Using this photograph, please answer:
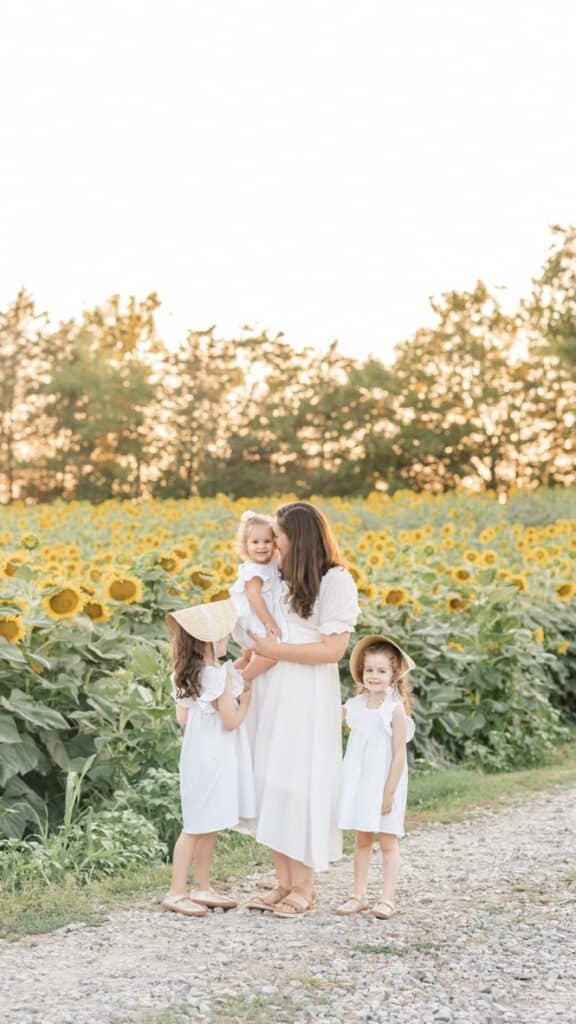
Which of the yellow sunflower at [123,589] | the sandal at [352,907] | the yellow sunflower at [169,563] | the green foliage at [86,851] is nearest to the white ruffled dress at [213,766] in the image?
the sandal at [352,907]

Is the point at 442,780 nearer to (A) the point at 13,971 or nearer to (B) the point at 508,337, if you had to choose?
(A) the point at 13,971

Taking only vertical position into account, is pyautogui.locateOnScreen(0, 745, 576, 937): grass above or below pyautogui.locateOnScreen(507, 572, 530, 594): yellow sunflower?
below

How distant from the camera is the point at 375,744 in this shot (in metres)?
5.15

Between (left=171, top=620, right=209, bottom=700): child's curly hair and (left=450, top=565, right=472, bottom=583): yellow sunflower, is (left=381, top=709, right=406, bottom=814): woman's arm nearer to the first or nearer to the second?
(left=171, top=620, right=209, bottom=700): child's curly hair

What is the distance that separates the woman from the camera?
198 inches

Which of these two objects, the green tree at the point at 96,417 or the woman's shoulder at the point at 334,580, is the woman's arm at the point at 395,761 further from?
the green tree at the point at 96,417

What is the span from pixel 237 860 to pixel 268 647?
1.40m

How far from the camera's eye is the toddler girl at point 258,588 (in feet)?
16.8

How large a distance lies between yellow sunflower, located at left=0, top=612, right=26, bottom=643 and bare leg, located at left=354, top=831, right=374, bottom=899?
1932 mm

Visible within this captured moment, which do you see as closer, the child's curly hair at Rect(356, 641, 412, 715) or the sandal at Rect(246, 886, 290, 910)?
the sandal at Rect(246, 886, 290, 910)

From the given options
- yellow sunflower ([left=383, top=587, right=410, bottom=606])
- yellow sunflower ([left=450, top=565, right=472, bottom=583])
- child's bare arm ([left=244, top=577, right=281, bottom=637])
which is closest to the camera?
child's bare arm ([left=244, top=577, right=281, bottom=637])

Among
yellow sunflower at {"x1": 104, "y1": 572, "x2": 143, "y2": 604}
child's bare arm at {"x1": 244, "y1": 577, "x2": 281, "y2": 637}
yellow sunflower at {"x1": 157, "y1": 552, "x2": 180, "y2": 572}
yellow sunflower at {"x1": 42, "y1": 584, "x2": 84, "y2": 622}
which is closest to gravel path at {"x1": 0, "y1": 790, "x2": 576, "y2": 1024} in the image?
child's bare arm at {"x1": 244, "y1": 577, "x2": 281, "y2": 637}

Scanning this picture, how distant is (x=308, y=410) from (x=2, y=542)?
22.2 m

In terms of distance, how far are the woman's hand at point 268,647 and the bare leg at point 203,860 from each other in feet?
2.35
